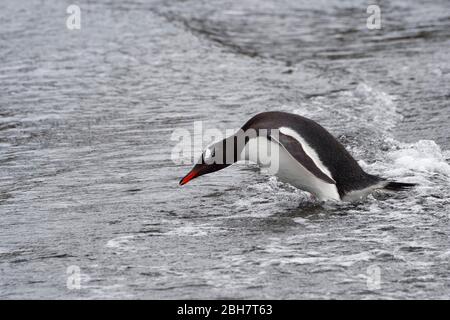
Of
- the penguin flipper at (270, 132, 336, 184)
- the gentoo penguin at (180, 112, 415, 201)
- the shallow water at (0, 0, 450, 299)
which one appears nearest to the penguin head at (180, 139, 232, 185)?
the gentoo penguin at (180, 112, 415, 201)

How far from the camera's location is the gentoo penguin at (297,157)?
597cm

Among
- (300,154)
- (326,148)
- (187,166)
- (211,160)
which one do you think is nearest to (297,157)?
(300,154)

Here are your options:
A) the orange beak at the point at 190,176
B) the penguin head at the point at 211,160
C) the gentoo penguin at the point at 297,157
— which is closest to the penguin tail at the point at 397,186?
the gentoo penguin at the point at 297,157

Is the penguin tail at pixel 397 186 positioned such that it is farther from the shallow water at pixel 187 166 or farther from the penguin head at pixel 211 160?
the penguin head at pixel 211 160

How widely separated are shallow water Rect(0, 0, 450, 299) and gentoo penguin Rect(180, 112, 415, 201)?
5.1 inches

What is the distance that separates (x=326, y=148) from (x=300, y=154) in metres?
0.32

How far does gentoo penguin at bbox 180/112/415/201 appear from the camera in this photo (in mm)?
5973

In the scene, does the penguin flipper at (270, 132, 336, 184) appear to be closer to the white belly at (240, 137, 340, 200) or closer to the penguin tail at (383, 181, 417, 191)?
the white belly at (240, 137, 340, 200)

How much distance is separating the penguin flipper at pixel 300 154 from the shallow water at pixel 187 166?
27 cm

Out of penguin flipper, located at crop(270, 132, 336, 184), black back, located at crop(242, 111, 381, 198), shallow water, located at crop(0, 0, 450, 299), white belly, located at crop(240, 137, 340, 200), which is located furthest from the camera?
black back, located at crop(242, 111, 381, 198)

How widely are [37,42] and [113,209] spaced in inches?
258

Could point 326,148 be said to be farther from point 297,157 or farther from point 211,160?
point 211,160

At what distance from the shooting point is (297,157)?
589cm

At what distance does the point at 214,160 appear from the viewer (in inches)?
240
